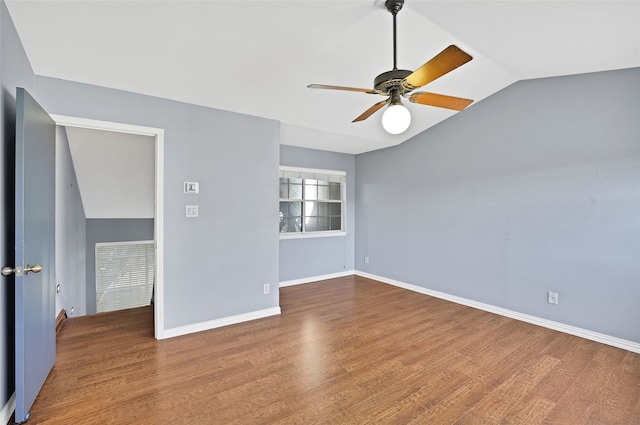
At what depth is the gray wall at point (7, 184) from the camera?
1.79 meters

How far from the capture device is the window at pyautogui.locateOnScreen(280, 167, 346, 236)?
520cm

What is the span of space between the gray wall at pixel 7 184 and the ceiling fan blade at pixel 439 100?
8.42ft

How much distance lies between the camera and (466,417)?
1948mm

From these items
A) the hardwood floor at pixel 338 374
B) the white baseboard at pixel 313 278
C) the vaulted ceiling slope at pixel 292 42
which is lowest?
the hardwood floor at pixel 338 374

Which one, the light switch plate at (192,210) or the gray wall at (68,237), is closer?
the light switch plate at (192,210)

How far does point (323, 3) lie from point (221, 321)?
315 cm

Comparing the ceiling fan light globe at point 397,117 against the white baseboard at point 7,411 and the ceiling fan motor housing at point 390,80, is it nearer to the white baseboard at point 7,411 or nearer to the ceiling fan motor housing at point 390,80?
the ceiling fan motor housing at point 390,80

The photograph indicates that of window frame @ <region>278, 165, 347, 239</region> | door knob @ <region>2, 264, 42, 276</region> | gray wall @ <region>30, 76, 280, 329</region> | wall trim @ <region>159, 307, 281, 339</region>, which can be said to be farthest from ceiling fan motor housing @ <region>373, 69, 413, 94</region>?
window frame @ <region>278, 165, 347, 239</region>

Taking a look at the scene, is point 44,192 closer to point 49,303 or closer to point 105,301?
point 49,303

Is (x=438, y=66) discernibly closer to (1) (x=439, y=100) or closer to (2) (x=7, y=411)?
(1) (x=439, y=100)

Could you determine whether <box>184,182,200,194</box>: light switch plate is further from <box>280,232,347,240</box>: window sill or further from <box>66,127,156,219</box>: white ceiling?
<box>280,232,347,240</box>: window sill

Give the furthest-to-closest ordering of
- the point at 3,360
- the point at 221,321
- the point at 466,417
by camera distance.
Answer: the point at 221,321 < the point at 466,417 < the point at 3,360

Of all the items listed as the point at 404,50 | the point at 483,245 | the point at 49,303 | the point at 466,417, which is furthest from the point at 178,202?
the point at 483,245

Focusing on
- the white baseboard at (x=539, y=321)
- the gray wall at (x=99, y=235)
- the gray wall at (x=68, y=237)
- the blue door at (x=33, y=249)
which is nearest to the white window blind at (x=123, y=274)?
the gray wall at (x=99, y=235)
